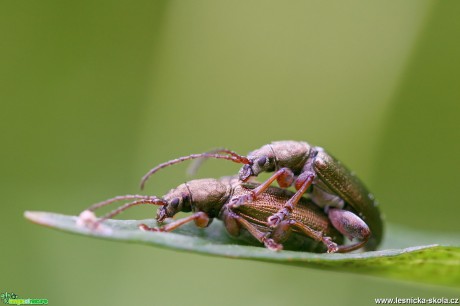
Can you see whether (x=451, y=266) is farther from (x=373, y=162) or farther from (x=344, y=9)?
(x=344, y=9)

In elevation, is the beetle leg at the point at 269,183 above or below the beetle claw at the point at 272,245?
above

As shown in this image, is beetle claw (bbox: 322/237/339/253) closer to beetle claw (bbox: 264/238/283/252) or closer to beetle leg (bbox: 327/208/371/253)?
beetle leg (bbox: 327/208/371/253)

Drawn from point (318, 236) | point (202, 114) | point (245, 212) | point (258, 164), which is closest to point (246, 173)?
point (258, 164)

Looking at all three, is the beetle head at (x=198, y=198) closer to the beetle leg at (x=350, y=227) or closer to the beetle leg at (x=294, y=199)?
the beetle leg at (x=294, y=199)

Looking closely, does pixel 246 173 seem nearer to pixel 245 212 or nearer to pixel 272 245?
pixel 245 212

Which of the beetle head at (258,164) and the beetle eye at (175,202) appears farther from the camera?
the beetle head at (258,164)

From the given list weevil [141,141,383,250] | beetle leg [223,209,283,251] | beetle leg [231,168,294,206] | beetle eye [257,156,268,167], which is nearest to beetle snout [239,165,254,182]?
weevil [141,141,383,250]

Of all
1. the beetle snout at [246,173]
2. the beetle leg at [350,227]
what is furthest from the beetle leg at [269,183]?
the beetle leg at [350,227]
